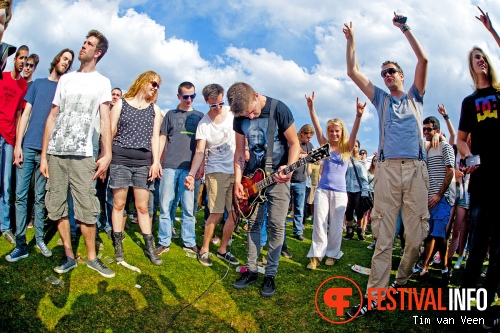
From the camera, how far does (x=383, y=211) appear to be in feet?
12.3

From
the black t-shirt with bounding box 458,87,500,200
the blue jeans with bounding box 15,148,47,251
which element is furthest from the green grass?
the black t-shirt with bounding box 458,87,500,200

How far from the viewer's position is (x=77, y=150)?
153 inches

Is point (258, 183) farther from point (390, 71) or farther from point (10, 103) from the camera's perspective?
point (10, 103)

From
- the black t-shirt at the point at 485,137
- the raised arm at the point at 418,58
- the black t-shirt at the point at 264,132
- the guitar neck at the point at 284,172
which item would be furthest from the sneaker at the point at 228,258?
the raised arm at the point at 418,58

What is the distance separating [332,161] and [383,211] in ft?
6.65

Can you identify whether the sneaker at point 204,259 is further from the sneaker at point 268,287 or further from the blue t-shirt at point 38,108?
the blue t-shirt at point 38,108

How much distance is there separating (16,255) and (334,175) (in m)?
4.80

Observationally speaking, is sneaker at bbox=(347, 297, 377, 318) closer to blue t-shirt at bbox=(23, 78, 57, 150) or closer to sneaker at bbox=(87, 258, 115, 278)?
sneaker at bbox=(87, 258, 115, 278)

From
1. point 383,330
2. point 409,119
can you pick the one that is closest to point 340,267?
point 383,330

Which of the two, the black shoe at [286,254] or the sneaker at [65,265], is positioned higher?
the sneaker at [65,265]

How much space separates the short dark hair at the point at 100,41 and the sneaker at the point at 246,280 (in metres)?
3.42

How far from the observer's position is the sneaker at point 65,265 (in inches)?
151

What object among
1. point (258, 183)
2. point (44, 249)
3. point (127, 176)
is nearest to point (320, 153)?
point (258, 183)

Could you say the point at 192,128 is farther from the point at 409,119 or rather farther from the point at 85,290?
A: the point at 409,119
